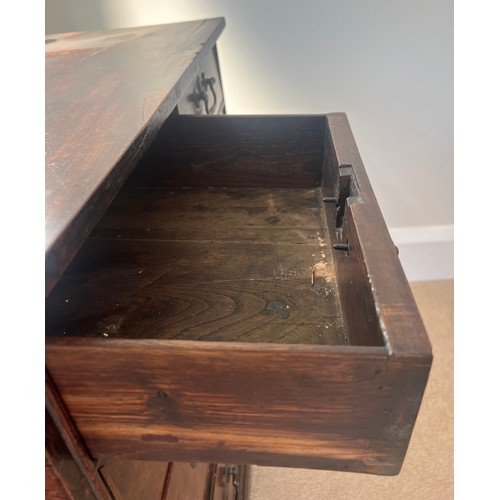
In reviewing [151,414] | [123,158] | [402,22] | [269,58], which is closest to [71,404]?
[151,414]

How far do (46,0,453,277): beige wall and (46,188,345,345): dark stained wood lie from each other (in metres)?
0.59

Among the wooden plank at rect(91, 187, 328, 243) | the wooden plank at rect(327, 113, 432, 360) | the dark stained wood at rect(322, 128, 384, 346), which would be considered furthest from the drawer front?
the wooden plank at rect(327, 113, 432, 360)

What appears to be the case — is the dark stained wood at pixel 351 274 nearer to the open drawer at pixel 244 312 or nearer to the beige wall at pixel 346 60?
the open drawer at pixel 244 312

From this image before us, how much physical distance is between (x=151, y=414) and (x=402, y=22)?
46.1 inches

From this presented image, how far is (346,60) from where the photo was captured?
1.22 meters

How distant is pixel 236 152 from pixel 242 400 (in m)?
0.51

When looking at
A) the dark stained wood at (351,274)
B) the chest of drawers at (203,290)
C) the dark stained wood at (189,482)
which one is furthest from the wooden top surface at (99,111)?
the dark stained wood at (189,482)

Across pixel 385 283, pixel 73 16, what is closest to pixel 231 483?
pixel 385 283

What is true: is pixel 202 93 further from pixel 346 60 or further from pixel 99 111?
pixel 346 60

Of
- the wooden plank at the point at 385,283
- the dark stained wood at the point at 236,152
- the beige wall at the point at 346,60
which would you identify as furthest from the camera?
the beige wall at the point at 346,60

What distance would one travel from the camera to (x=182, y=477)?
0.65m

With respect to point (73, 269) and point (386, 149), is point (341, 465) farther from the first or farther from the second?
point (386, 149)

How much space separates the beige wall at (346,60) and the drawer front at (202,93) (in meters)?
0.19

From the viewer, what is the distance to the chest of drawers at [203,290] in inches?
13.4
